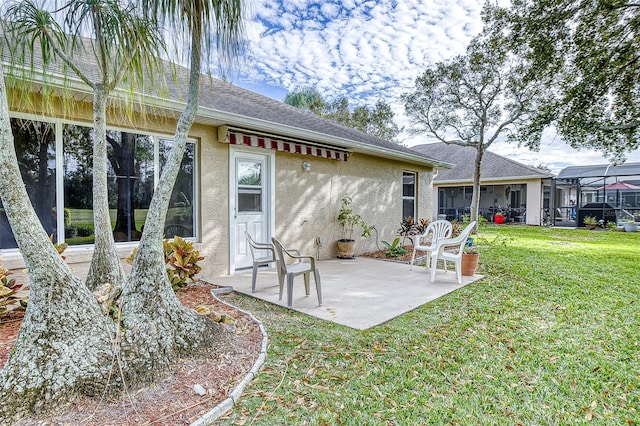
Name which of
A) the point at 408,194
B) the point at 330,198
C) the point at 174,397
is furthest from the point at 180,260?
the point at 408,194

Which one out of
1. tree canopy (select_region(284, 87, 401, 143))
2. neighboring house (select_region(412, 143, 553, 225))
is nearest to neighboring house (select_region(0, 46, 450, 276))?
neighboring house (select_region(412, 143, 553, 225))

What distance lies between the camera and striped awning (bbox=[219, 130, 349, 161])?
6574 mm

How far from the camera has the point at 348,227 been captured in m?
9.52

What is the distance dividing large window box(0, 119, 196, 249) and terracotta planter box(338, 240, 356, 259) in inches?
159

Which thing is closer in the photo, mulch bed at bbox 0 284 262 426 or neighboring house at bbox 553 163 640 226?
mulch bed at bbox 0 284 262 426

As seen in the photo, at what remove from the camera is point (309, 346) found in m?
3.53

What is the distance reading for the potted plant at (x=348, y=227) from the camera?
29.3 feet

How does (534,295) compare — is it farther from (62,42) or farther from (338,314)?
(62,42)

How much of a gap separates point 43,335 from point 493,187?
1025 inches

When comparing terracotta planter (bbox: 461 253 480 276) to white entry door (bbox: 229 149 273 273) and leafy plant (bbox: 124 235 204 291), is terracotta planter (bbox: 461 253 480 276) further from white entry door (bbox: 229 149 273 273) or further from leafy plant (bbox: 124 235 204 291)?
leafy plant (bbox: 124 235 204 291)

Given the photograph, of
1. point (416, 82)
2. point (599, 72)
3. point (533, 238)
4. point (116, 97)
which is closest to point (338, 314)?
point (116, 97)

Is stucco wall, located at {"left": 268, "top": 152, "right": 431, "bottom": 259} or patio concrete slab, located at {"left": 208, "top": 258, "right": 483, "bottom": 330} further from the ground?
stucco wall, located at {"left": 268, "top": 152, "right": 431, "bottom": 259}

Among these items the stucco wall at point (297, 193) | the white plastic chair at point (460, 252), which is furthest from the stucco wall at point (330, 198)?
the white plastic chair at point (460, 252)

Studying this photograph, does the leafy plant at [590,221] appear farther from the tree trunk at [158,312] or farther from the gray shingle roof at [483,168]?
the tree trunk at [158,312]
